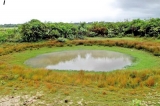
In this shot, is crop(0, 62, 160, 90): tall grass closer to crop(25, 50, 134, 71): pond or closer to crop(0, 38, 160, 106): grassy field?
crop(0, 38, 160, 106): grassy field

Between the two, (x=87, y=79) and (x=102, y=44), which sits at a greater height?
(x=102, y=44)

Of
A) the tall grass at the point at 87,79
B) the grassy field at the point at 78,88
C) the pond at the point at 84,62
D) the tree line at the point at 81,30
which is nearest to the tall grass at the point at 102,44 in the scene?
the tree line at the point at 81,30

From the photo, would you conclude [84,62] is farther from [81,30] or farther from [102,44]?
[81,30]

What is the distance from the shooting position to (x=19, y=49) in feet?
70.0

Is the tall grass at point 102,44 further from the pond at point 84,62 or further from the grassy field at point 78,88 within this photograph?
the grassy field at point 78,88

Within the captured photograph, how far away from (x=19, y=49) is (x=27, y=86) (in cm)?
1308

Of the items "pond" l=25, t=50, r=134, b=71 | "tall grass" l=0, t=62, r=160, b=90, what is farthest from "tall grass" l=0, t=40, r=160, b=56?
"tall grass" l=0, t=62, r=160, b=90

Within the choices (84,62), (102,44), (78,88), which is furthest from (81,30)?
(78,88)

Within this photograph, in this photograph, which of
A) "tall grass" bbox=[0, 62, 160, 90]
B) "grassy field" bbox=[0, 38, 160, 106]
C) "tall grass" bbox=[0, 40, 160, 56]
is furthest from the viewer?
"tall grass" bbox=[0, 40, 160, 56]

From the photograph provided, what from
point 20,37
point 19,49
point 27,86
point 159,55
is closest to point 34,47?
point 19,49

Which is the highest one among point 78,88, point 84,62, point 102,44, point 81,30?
point 81,30

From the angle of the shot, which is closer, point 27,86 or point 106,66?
point 27,86

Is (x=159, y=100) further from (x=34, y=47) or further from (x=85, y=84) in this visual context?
(x=34, y=47)

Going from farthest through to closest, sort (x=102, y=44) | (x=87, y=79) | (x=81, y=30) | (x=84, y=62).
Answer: (x=81, y=30) < (x=102, y=44) < (x=84, y=62) < (x=87, y=79)
